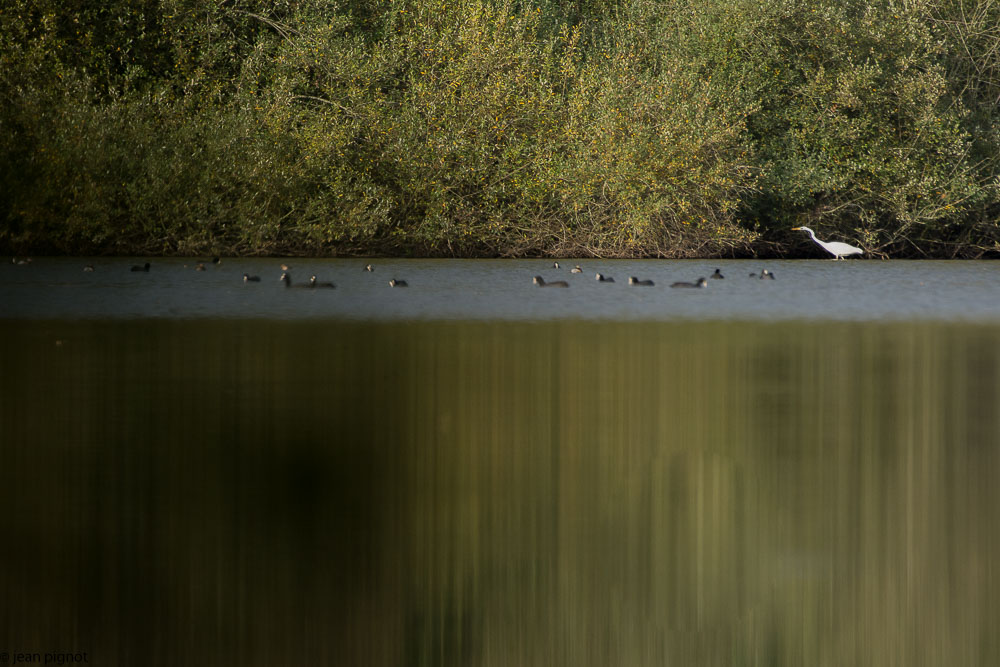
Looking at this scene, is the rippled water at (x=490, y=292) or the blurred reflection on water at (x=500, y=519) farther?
the rippled water at (x=490, y=292)

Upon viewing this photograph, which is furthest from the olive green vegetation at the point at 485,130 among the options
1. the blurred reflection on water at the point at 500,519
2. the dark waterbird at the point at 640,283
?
the blurred reflection on water at the point at 500,519

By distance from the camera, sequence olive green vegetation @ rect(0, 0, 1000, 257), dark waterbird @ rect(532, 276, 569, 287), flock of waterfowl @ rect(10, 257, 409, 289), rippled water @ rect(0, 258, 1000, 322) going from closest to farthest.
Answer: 1. rippled water @ rect(0, 258, 1000, 322)
2. flock of waterfowl @ rect(10, 257, 409, 289)
3. dark waterbird @ rect(532, 276, 569, 287)
4. olive green vegetation @ rect(0, 0, 1000, 257)

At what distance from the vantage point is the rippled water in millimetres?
19391

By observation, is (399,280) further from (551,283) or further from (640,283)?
(640,283)

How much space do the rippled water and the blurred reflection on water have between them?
8190 mm

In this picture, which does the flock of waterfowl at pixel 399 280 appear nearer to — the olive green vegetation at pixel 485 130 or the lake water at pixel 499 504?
the olive green vegetation at pixel 485 130

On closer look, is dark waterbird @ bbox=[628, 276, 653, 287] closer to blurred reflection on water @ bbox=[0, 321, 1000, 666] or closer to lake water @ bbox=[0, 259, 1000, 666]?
lake water @ bbox=[0, 259, 1000, 666]

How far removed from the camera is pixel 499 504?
6039 mm

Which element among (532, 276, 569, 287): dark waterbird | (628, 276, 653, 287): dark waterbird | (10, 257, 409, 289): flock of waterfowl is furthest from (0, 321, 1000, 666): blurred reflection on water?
(628, 276, 653, 287): dark waterbird

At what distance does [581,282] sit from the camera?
26.5 m

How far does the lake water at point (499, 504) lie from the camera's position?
14.0ft

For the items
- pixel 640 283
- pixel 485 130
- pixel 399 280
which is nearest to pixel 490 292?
pixel 399 280

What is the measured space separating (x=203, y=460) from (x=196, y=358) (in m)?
5.81

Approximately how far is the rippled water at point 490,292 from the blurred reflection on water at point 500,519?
26.9 feet
